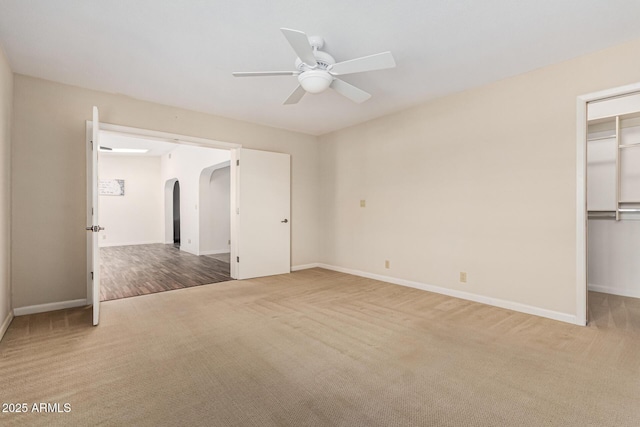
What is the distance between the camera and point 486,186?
3.66 metres

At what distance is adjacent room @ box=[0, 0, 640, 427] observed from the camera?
1.95 metres

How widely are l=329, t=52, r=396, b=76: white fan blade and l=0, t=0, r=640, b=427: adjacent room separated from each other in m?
0.04

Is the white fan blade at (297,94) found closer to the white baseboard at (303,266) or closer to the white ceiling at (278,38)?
the white ceiling at (278,38)

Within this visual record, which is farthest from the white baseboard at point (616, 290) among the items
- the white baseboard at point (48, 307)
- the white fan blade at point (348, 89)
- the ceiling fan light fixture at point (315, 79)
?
the white baseboard at point (48, 307)

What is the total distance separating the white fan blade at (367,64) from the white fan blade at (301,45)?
8.5 inches

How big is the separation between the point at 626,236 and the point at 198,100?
5887 mm

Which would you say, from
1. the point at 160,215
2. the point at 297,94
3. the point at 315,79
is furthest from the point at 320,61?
the point at 160,215

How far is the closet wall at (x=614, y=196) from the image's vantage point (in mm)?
3900

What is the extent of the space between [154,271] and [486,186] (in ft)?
18.3

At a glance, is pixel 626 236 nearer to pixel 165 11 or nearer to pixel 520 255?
pixel 520 255

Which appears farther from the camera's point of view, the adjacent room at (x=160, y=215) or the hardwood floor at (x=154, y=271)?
the adjacent room at (x=160, y=215)

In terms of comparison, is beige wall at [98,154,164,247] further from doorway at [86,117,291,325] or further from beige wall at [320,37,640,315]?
beige wall at [320,37,640,315]

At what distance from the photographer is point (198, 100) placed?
4121 mm

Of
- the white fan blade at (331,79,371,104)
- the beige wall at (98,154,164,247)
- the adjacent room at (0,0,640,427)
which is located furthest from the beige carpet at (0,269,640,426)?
the beige wall at (98,154,164,247)
